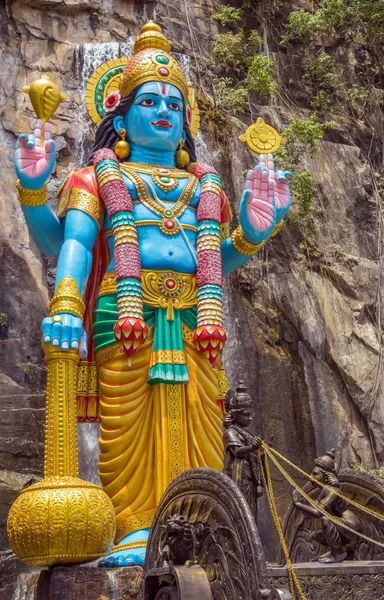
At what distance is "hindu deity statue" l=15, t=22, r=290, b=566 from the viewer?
518cm

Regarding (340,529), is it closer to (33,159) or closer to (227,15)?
(33,159)

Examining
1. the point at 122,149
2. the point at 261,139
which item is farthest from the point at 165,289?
the point at 261,139

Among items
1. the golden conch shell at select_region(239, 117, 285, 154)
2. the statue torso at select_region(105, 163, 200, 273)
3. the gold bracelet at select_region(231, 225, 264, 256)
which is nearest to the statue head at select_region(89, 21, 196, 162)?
the statue torso at select_region(105, 163, 200, 273)

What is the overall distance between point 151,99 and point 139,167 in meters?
0.49

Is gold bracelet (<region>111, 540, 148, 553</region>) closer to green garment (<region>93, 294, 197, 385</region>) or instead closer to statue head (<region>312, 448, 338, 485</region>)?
green garment (<region>93, 294, 197, 385</region>)

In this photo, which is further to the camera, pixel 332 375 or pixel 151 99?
pixel 332 375

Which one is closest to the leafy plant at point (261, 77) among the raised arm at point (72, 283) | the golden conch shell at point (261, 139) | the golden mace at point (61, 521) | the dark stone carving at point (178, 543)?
the golden conch shell at point (261, 139)

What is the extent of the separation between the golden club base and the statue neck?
2463 millimetres

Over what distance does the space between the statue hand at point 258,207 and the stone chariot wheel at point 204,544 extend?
2.13 meters

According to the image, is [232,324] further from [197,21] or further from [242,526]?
[242,526]

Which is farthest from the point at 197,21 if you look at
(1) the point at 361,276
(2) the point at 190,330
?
(2) the point at 190,330

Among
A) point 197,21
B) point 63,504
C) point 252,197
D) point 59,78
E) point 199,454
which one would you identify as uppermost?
point 197,21

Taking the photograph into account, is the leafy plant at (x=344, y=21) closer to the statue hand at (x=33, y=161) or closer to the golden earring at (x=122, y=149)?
the golden earring at (x=122, y=149)

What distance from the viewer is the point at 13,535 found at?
4.61m
